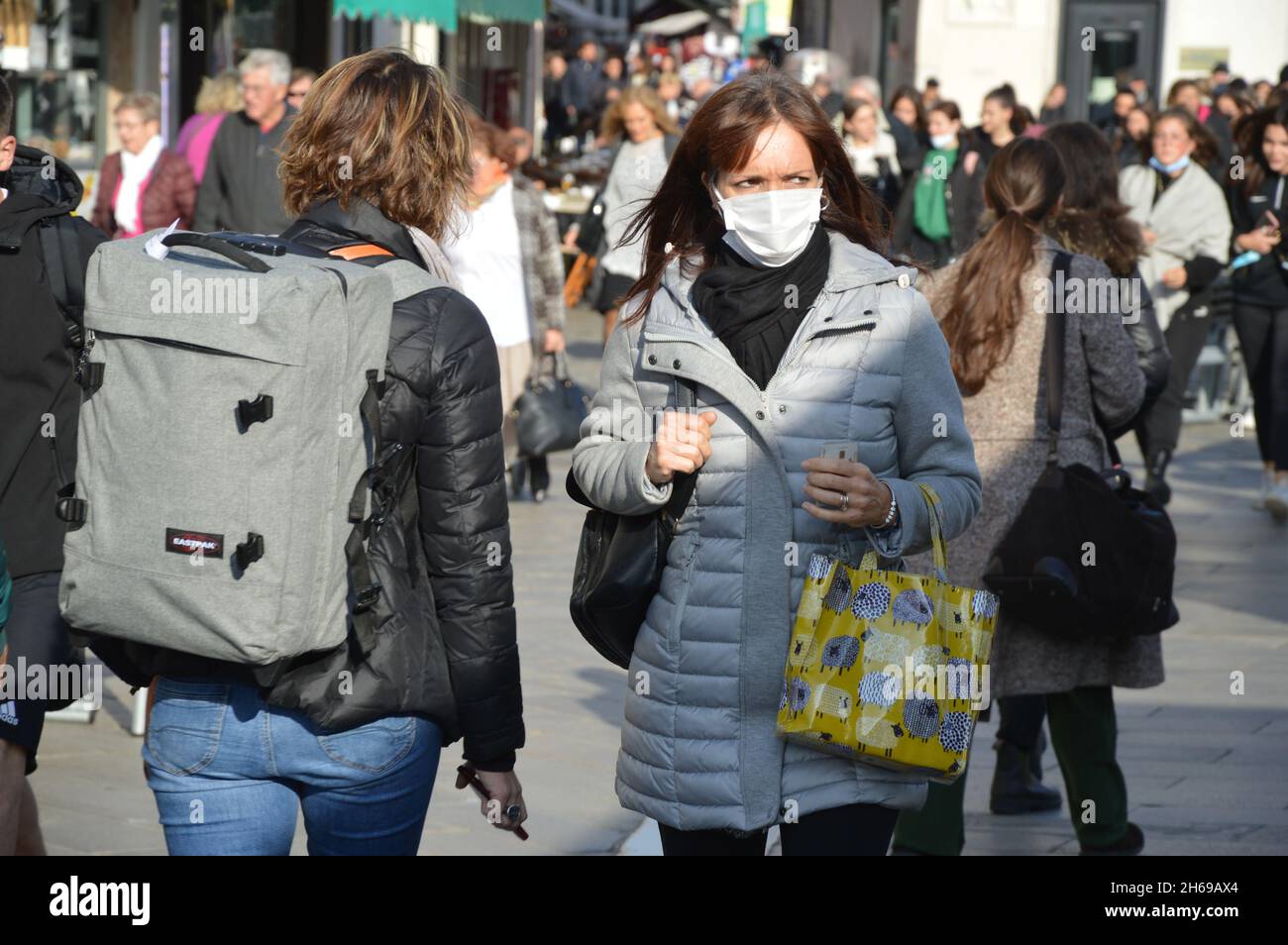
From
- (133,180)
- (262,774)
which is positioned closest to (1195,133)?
(133,180)

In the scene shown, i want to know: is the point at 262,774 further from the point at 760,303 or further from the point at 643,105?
the point at 643,105

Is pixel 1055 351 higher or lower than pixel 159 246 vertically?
lower

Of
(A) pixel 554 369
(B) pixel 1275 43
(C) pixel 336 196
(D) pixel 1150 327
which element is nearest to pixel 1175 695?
(D) pixel 1150 327

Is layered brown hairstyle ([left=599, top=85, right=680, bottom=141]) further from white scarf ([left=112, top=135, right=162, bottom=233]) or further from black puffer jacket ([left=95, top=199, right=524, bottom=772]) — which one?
black puffer jacket ([left=95, top=199, right=524, bottom=772])

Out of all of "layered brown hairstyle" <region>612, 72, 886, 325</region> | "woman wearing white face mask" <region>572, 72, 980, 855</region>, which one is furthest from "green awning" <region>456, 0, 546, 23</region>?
"woman wearing white face mask" <region>572, 72, 980, 855</region>

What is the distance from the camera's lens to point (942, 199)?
1452cm

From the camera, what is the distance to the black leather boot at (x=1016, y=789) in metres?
5.75

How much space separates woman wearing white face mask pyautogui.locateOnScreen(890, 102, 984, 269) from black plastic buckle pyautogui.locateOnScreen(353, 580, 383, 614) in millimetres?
11193

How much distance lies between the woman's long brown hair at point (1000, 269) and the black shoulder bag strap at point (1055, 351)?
2.9 inches

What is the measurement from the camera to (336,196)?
3.18m

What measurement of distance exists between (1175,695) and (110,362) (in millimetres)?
5057

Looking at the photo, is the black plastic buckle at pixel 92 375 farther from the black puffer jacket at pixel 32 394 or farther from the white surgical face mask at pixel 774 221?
the white surgical face mask at pixel 774 221

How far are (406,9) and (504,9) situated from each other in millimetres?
3729
